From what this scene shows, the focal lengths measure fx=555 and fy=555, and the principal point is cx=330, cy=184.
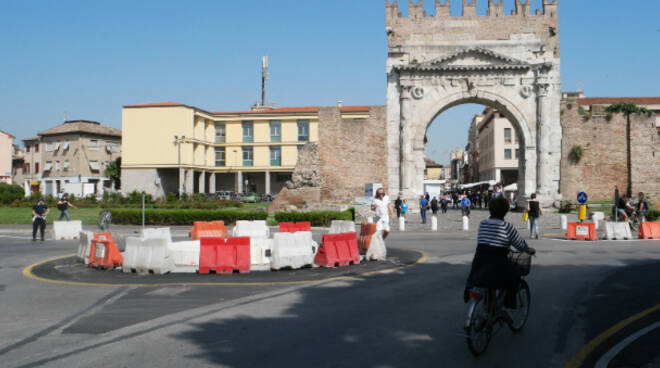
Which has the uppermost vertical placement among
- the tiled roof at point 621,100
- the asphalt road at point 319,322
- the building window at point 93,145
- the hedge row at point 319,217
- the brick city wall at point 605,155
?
the tiled roof at point 621,100

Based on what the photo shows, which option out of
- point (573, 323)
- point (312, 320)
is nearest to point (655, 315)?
point (573, 323)

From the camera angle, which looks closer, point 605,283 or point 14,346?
point 14,346

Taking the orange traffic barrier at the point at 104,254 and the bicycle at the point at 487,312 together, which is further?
the orange traffic barrier at the point at 104,254

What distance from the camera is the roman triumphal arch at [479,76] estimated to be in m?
34.2

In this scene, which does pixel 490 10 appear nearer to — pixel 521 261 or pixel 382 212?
pixel 382 212

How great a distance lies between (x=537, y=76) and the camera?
34031 mm

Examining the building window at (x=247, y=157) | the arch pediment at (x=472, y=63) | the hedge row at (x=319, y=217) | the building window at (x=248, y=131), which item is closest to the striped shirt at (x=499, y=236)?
the hedge row at (x=319, y=217)

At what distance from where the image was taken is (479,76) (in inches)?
1357

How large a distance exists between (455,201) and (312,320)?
40904mm

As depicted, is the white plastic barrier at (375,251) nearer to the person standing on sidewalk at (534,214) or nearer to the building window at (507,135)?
the person standing on sidewalk at (534,214)

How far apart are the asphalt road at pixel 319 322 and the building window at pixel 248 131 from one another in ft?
174

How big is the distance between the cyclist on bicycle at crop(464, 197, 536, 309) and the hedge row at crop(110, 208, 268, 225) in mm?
20252

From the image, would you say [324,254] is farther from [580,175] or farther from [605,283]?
[580,175]

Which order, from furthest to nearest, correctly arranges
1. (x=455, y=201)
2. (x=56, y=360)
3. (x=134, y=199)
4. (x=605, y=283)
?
(x=455, y=201)
(x=134, y=199)
(x=605, y=283)
(x=56, y=360)
